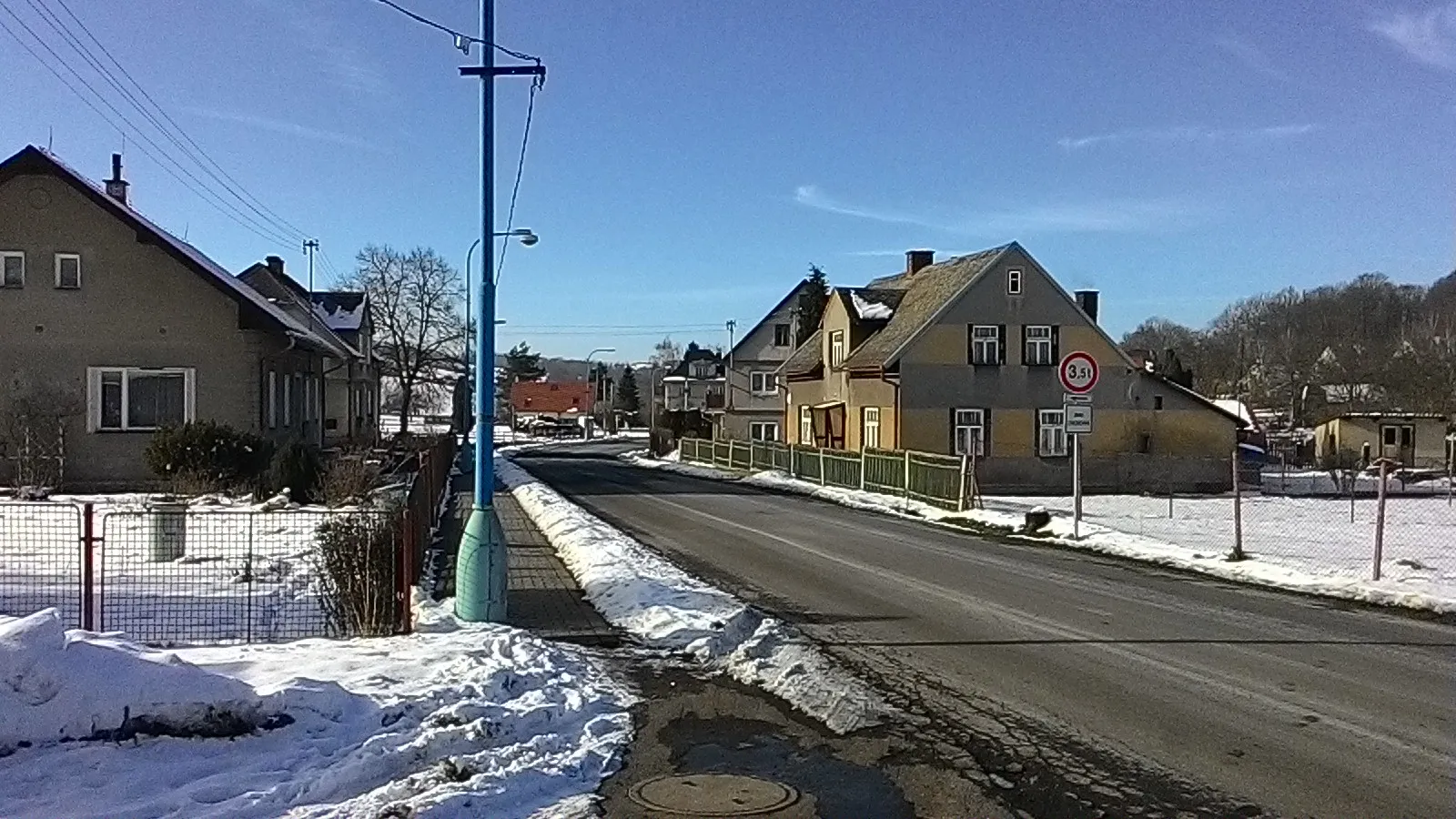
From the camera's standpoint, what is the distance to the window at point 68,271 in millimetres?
28250

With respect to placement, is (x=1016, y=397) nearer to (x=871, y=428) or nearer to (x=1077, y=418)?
(x=871, y=428)

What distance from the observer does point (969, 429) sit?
1666 inches

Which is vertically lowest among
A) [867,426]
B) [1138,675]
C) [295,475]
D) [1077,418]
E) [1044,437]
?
[1138,675]

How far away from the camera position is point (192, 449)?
25.6m

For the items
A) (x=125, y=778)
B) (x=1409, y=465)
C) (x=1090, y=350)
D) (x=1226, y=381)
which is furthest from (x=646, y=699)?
(x=1226, y=381)

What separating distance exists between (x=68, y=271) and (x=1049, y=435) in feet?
100

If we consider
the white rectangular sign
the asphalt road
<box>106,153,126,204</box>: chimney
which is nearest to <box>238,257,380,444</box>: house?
<box>106,153,126,204</box>: chimney

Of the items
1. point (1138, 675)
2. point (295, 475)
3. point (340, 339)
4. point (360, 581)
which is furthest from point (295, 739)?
point (340, 339)

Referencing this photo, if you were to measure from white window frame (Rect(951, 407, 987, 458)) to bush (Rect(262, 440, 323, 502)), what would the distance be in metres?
23.6

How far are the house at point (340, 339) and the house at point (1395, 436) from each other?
5469cm

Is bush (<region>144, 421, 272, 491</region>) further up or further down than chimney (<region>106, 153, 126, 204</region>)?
further down

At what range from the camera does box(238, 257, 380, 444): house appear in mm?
49000

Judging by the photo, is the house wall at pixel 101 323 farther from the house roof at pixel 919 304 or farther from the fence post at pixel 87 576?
the house roof at pixel 919 304

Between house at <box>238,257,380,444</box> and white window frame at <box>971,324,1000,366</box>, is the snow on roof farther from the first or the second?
house at <box>238,257,380,444</box>
